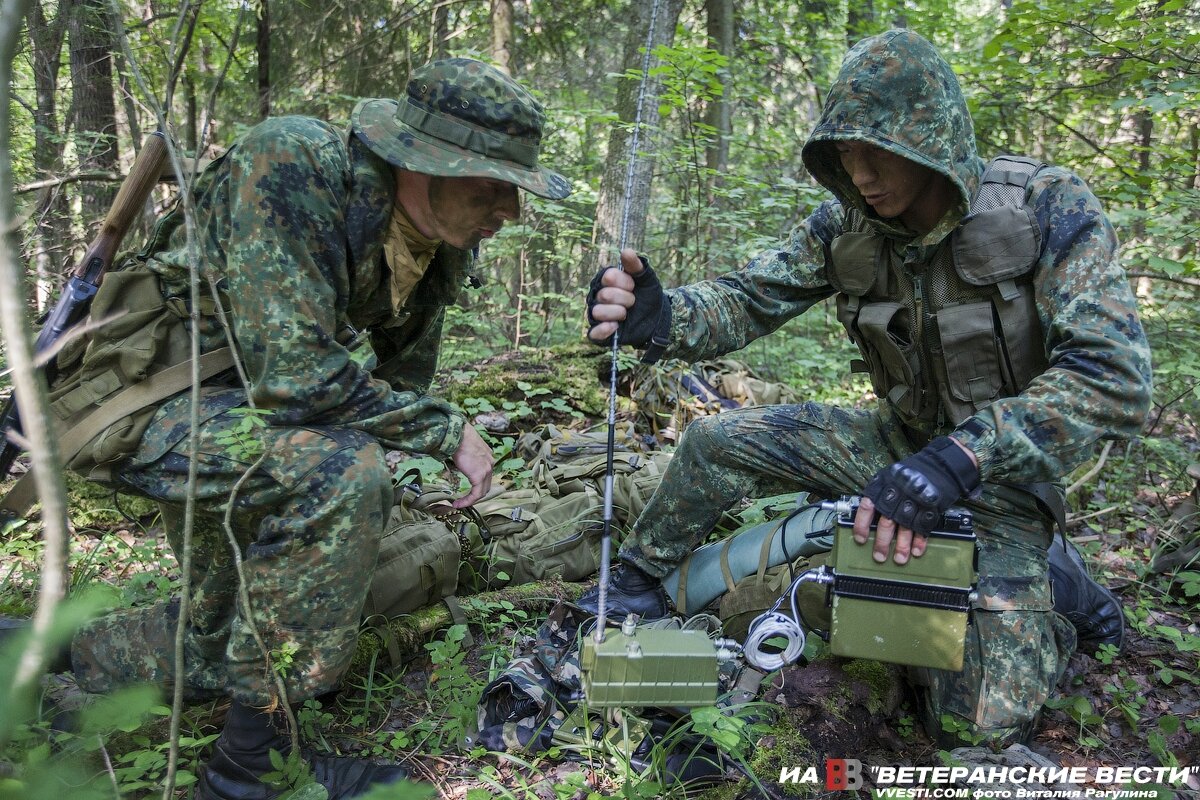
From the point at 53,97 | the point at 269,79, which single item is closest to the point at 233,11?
the point at 269,79

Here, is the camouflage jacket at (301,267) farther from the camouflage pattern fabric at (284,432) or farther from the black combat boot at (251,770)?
the black combat boot at (251,770)

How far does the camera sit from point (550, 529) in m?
3.70

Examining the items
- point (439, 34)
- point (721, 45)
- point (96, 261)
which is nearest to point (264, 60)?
point (439, 34)

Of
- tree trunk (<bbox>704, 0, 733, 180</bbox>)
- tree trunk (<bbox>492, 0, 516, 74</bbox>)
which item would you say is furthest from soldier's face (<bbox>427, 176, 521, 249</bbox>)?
tree trunk (<bbox>704, 0, 733, 180</bbox>)

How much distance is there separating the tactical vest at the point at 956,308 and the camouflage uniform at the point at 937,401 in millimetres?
21

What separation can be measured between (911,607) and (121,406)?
2571 millimetres

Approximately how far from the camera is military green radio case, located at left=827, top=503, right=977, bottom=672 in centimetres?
239

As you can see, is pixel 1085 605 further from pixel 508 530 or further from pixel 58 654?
pixel 58 654

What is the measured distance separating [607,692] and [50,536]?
1491mm

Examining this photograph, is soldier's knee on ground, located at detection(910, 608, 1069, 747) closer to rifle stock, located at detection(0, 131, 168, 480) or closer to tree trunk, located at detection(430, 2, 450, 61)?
rifle stock, located at detection(0, 131, 168, 480)

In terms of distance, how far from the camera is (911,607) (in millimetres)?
2406

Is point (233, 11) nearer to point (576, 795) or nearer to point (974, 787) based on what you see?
point (576, 795)

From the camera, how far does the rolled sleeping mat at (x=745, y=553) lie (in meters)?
3.23

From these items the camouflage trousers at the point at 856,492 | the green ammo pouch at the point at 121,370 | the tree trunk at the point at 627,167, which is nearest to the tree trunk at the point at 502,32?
the tree trunk at the point at 627,167
